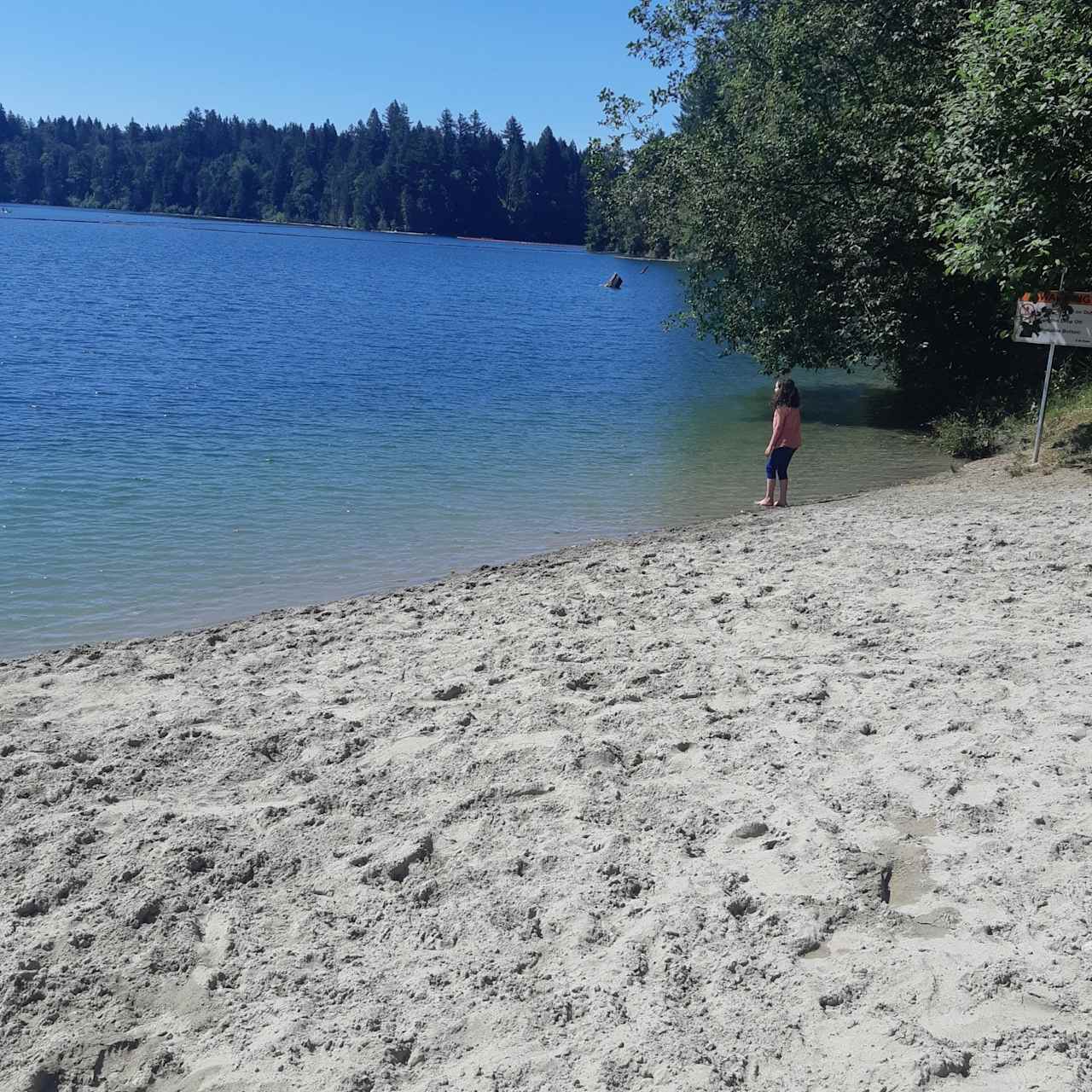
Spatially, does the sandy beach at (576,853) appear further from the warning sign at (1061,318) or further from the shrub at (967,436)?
the shrub at (967,436)

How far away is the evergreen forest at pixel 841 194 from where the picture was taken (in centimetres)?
1627

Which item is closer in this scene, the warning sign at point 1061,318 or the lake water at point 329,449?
the lake water at point 329,449

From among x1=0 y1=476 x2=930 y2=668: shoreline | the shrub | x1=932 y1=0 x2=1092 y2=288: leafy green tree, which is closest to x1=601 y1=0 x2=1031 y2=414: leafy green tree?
the shrub

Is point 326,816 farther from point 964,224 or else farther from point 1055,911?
point 964,224

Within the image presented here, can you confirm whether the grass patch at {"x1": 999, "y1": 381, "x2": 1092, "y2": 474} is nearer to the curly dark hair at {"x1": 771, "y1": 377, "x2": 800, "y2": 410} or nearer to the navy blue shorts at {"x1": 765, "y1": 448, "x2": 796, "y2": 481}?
the navy blue shorts at {"x1": 765, "y1": 448, "x2": 796, "y2": 481}

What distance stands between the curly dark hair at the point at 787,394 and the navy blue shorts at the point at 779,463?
0.62m

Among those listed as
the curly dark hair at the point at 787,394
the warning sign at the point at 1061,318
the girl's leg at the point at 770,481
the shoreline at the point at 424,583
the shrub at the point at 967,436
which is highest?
the warning sign at the point at 1061,318

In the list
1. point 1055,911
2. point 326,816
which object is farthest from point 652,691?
point 1055,911

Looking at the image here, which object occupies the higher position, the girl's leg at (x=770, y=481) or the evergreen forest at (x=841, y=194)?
the evergreen forest at (x=841, y=194)

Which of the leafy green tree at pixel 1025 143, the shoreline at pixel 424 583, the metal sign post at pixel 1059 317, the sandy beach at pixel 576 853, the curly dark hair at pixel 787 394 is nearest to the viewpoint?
the sandy beach at pixel 576 853

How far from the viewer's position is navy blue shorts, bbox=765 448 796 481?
14.9 m

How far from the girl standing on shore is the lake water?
Result: 1.03m

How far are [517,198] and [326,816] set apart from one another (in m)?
192

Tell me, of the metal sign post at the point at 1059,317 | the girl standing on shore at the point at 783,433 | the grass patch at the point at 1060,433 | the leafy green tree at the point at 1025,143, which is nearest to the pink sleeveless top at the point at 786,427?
the girl standing on shore at the point at 783,433
